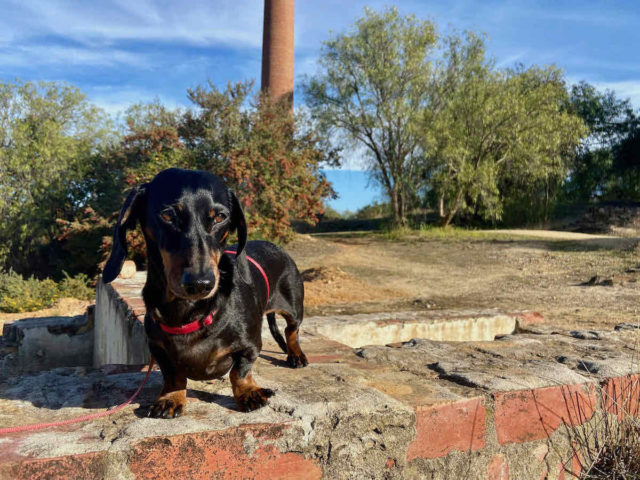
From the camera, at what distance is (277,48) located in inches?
839

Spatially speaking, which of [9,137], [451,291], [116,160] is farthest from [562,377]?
[9,137]

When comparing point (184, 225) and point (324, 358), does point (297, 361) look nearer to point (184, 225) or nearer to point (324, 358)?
point (324, 358)

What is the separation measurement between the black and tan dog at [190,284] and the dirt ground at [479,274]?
5038 mm

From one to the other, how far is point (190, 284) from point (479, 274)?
10247 mm

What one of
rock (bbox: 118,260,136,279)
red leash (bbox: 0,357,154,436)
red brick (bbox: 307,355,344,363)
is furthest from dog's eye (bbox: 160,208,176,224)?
rock (bbox: 118,260,136,279)

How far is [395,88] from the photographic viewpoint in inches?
695

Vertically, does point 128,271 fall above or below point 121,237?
below

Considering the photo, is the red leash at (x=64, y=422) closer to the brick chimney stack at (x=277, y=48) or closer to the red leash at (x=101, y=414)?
the red leash at (x=101, y=414)

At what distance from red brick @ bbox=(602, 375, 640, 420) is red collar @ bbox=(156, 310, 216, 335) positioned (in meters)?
1.78

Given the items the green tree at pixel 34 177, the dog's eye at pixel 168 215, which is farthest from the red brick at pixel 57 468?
the green tree at pixel 34 177

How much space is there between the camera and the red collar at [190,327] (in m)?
1.71

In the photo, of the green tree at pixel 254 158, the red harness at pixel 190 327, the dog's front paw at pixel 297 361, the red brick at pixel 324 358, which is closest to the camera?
the red harness at pixel 190 327

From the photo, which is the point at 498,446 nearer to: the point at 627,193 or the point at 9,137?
the point at 9,137

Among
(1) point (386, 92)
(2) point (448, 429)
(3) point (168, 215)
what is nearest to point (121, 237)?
(3) point (168, 215)
